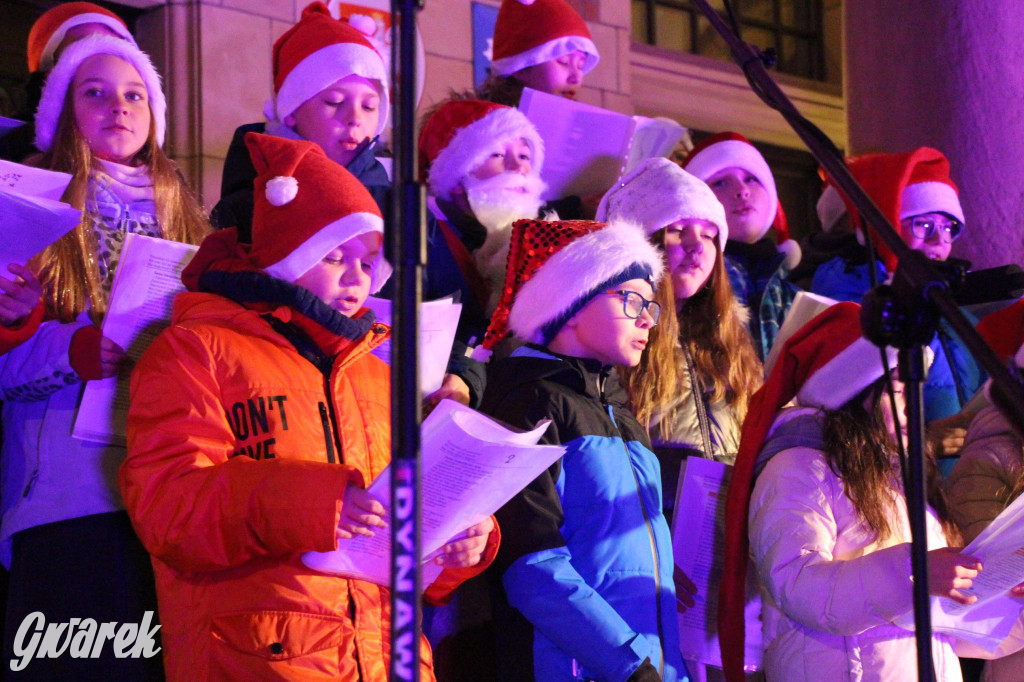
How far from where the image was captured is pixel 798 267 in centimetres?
459

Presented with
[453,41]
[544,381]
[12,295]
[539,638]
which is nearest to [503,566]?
[539,638]

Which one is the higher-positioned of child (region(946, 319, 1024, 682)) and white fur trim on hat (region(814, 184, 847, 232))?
white fur trim on hat (region(814, 184, 847, 232))

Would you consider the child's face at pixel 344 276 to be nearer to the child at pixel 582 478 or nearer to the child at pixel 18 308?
the child at pixel 582 478

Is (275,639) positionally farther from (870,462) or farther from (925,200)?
(925,200)

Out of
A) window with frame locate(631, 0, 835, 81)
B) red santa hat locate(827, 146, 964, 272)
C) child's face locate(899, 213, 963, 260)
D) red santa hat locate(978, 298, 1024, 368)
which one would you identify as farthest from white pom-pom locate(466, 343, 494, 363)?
window with frame locate(631, 0, 835, 81)

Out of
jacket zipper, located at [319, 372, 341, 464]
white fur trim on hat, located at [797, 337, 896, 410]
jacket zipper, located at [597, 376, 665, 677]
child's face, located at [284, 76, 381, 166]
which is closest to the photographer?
jacket zipper, located at [319, 372, 341, 464]

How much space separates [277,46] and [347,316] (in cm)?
152

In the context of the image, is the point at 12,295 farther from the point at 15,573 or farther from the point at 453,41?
the point at 453,41

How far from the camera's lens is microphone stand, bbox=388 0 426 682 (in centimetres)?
137

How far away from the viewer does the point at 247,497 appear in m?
2.10

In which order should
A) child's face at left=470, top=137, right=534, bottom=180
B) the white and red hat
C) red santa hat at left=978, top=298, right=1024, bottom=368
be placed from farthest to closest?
child's face at left=470, top=137, right=534, bottom=180
red santa hat at left=978, top=298, right=1024, bottom=368
the white and red hat

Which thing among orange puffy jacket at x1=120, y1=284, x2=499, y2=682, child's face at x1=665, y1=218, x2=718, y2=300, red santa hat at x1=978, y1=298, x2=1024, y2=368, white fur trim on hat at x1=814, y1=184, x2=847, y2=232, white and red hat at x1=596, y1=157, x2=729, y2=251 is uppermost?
white fur trim on hat at x1=814, y1=184, x2=847, y2=232

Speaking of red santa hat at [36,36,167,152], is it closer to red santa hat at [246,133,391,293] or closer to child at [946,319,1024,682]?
red santa hat at [246,133,391,293]

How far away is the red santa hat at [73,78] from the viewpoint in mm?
3049
